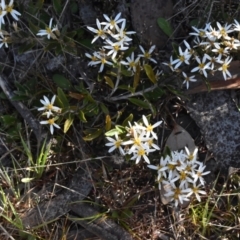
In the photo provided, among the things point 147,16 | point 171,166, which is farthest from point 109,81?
point 171,166

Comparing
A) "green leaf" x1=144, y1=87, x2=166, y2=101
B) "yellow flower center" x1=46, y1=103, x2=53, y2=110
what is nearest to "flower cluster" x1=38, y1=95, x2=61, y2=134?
"yellow flower center" x1=46, y1=103, x2=53, y2=110

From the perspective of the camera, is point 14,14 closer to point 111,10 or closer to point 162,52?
point 111,10

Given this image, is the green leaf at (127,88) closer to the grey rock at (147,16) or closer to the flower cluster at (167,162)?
the flower cluster at (167,162)

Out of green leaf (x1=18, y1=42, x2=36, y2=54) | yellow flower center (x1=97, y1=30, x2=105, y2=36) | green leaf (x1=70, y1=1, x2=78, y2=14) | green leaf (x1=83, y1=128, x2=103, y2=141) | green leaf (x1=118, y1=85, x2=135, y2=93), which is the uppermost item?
green leaf (x1=70, y1=1, x2=78, y2=14)

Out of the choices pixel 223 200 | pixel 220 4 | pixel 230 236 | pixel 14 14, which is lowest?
pixel 230 236

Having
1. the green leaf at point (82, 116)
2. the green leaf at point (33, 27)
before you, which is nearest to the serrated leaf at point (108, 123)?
the green leaf at point (82, 116)

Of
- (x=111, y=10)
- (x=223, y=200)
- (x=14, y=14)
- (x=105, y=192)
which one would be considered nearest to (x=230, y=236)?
(x=223, y=200)

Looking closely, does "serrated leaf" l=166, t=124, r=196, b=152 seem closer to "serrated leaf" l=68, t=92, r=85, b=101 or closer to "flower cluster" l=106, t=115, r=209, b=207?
"flower cluster" l=106, t=115, r=209, b=207
